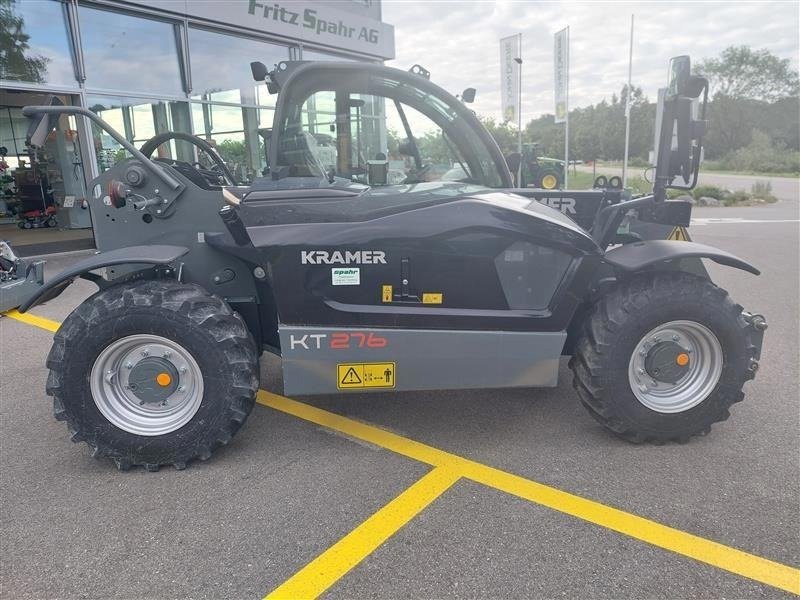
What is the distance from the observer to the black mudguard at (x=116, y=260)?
10.3 ft

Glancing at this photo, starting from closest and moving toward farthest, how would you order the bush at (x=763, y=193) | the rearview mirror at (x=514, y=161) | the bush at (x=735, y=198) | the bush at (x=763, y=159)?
the rearview mirror at (x=514, y=161) → the bush at (x=735, y=198) → the bush at (x=763, y=193) → the bush at (x=763, y=159)

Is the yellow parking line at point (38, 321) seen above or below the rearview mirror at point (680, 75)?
below

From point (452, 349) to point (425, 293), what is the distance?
1.14ft

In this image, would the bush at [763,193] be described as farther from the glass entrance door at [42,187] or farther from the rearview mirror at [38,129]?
the rearview mirror at [38,129]

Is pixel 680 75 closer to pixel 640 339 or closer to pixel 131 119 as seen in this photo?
pixel 640 339

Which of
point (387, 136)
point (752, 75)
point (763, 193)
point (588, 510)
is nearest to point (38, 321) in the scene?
point (387, 136)

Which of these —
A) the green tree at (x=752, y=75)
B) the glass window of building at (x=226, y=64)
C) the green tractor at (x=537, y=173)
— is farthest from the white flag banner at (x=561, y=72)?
the green tree at (x=752, y=75)

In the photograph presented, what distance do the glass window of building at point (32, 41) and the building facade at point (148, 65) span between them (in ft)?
0.06

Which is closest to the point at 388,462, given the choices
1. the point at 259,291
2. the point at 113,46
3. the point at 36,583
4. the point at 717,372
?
the point at 259,291

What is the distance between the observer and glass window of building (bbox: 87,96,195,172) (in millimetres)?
10875

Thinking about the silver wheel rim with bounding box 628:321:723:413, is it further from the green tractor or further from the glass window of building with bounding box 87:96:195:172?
the glass window of building with bounding box 87:96:195:172

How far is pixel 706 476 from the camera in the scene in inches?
119

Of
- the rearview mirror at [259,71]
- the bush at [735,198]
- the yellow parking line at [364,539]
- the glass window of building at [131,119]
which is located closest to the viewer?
the yellow parking line at [364,539]

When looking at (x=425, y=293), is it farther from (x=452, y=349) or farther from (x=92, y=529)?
(x=92, y=529)
